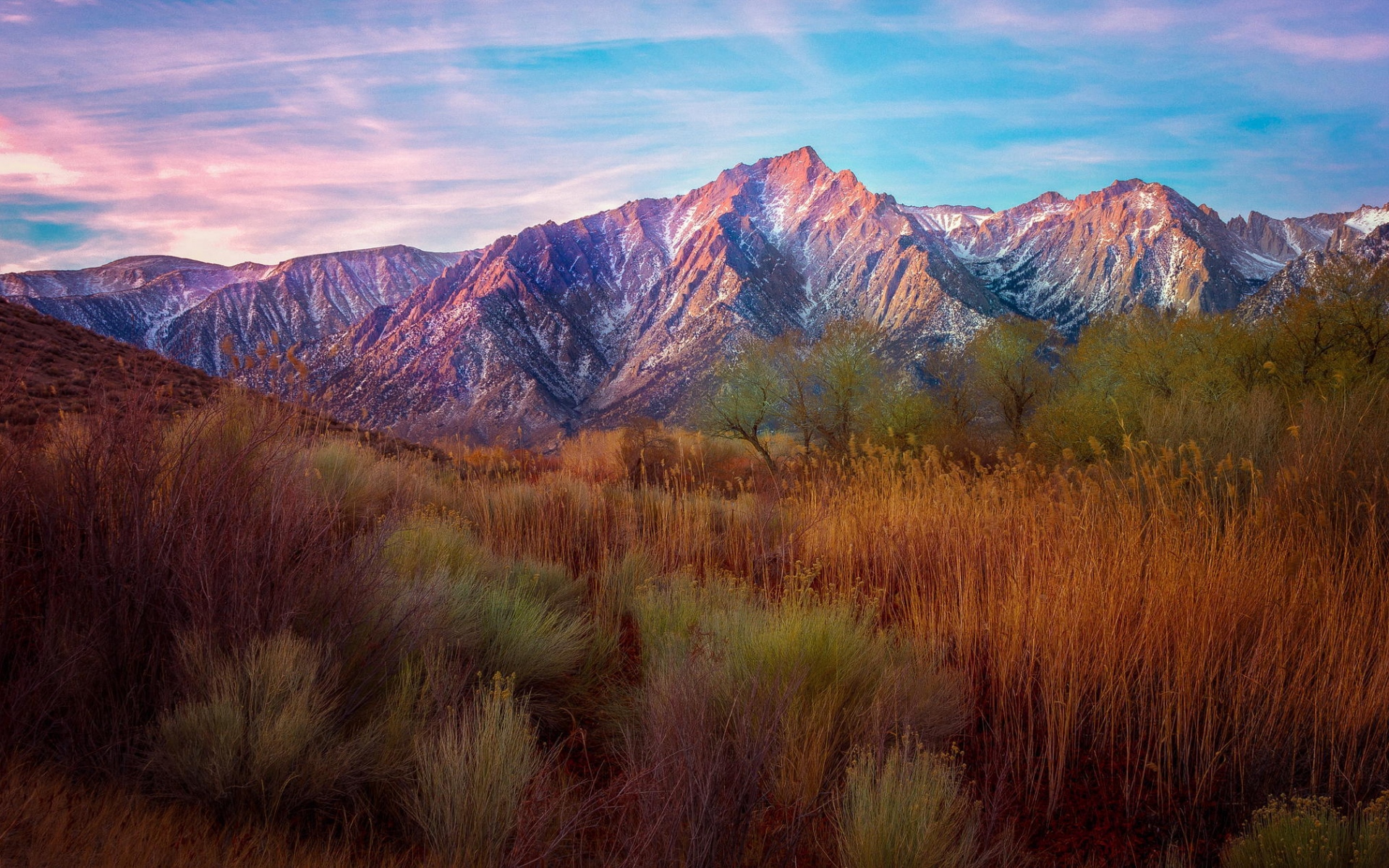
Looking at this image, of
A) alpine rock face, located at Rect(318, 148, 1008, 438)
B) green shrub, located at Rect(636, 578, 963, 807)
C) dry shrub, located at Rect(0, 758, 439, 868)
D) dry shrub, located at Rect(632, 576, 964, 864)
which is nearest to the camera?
dry shrub, located at Rect(0, 758, 439, 868)

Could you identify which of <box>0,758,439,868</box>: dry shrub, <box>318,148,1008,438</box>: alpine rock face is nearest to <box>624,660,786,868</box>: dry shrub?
<box>0,758,439,868</box>: dry shrub

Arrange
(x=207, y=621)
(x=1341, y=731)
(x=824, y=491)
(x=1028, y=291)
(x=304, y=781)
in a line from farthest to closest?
(x=1028, y=291)
(x=824, y=491)
(x=1341, y=731)
(x=207, y=621)
(x=304, y=781)

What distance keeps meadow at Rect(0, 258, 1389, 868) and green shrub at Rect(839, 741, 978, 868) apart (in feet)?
0.05

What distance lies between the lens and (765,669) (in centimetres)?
325

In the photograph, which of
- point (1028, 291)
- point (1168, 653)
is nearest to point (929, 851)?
point (1168, 653)

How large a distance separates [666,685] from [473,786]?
2.83 ft

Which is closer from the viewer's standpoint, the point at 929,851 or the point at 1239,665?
the point at 929,851

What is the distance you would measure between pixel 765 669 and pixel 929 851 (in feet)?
3.81

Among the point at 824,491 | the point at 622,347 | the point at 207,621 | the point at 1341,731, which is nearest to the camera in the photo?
the point at 207,621

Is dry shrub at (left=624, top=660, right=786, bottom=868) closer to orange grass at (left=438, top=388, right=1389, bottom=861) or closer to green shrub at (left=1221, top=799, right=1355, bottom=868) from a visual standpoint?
orange grass at (left=438, top=388, right=1389, bottom=861)

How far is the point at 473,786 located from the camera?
2295mm

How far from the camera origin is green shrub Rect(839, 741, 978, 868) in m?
2.18

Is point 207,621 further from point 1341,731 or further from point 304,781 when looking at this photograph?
point 1341,731

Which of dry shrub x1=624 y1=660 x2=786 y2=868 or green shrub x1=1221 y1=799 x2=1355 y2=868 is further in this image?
green shrub x1=1221 y1=799 x2=1355 y2=868
